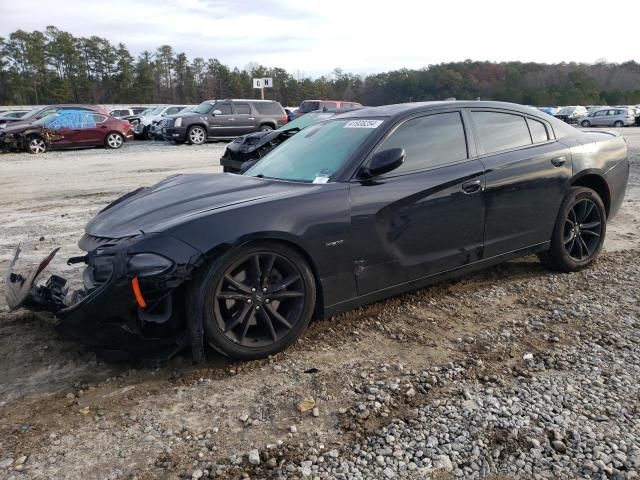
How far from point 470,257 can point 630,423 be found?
1.76 metres

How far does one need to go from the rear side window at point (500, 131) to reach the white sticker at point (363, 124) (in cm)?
90

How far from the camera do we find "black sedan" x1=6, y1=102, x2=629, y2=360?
118 inches

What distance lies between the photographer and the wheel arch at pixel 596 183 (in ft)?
15.7

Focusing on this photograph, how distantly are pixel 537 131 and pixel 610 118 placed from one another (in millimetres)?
38207

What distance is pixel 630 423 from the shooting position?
8.38 ft

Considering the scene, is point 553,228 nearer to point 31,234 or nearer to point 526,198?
point 526,198

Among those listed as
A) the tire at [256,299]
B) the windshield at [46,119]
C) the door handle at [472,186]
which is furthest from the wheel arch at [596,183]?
the windshield at [46,119]

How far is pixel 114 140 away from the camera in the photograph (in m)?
20.0

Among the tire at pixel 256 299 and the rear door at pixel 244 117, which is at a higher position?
the rear door at pixel 244 117

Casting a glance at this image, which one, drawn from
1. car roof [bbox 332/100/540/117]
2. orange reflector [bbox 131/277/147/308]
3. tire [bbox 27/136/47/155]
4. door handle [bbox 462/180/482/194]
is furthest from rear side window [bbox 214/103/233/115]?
orange reflector [bbox 131/277/147/308]

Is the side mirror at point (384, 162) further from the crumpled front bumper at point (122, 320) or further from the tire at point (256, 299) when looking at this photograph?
the crumpled front bumper at point (122, 320)

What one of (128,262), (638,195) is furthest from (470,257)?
(638,195)

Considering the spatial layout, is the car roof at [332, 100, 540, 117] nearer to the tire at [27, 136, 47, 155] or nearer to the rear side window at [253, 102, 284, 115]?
the tire at [27, 136, 47, 155]

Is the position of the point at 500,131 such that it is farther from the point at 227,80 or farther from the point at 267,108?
the point at 227,80
